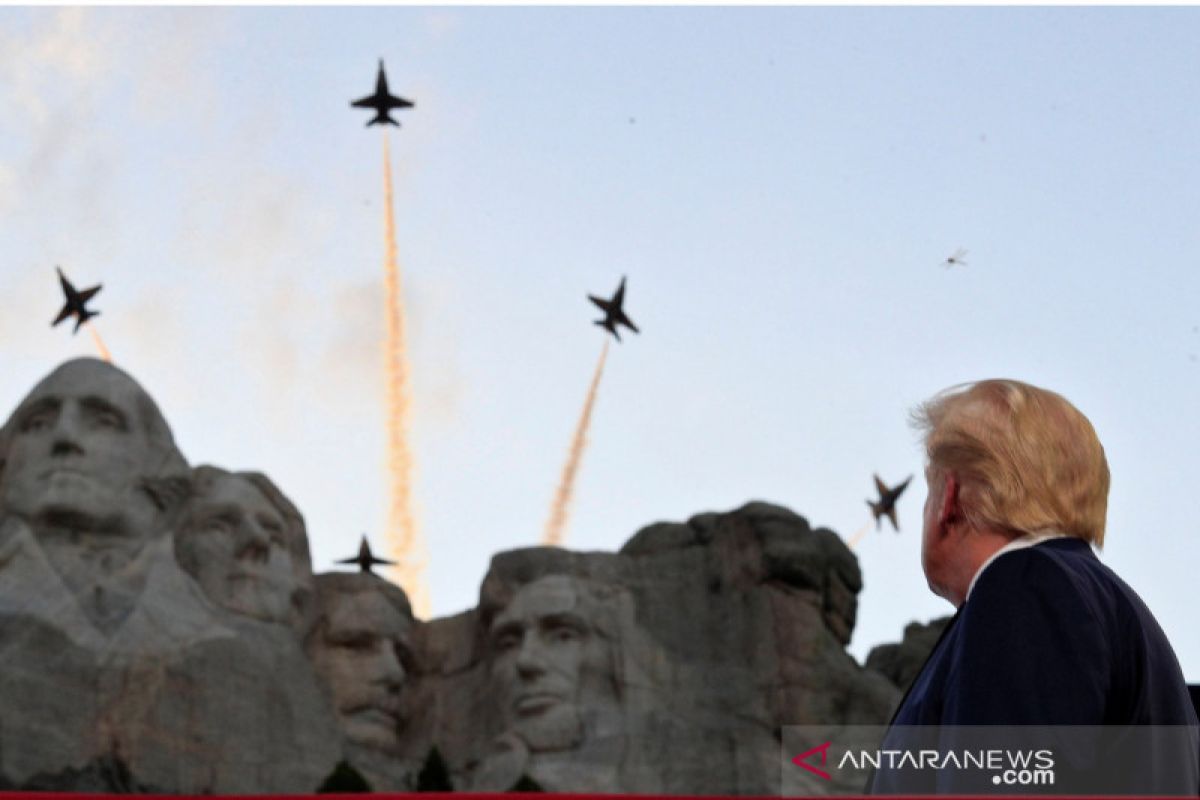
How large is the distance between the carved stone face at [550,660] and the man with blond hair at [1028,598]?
51.1 feet

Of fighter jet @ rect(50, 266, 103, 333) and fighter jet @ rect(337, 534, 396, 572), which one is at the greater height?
fighter jet @ rect(50, 266, 103, 333)

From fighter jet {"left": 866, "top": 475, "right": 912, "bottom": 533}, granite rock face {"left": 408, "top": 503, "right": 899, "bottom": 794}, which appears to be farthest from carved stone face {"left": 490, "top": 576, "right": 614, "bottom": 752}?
fighter jet {"left": 866, "top": 475, "right": 912, "bottom": 533}

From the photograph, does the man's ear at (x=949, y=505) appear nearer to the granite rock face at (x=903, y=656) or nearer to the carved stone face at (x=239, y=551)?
the carved stone face at (x=239, y=551)

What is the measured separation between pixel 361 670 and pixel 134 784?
128 inches

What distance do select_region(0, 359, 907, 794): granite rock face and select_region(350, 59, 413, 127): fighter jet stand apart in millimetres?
10101

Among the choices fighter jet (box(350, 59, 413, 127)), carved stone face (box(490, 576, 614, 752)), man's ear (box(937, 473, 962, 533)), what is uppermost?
fighter jet (box(350, 59, 413, 127))

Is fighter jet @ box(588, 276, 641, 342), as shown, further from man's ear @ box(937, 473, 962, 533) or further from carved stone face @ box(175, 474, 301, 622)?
man's ear @ box(937, 473, 962, 533)

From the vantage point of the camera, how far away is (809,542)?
69.4ft

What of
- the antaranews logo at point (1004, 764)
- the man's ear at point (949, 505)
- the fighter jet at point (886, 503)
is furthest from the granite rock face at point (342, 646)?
the antaranews logo at point (1004, 764)

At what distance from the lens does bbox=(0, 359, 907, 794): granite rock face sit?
1755 centimetres

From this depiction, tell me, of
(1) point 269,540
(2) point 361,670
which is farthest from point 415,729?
(1) point 269,540

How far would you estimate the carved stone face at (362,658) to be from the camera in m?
19.8

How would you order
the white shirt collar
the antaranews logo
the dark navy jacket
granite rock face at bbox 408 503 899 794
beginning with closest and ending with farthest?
the antaranews logo → the dark navy jacket → the white shirt collar → granite rock face at bbox 408 503 899 794

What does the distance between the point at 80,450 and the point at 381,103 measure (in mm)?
11440
